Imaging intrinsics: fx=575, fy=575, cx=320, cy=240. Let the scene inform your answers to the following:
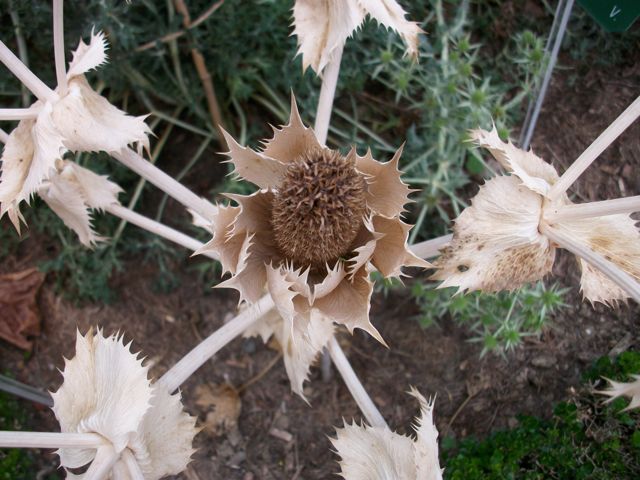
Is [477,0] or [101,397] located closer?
[101,397]

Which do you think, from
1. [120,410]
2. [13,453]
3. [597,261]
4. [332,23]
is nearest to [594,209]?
[597,261]

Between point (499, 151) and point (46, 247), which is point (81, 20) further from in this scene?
point (499, 151)

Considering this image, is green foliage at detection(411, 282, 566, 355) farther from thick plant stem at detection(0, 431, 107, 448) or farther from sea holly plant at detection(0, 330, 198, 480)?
thick plant stem at detection(0, 431, 107, 448)

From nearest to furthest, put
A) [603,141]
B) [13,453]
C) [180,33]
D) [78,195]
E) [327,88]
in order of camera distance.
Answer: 1. [603,141]
2. [327,88]
3. [78,195]
4. [13,453]
5. [180,33]

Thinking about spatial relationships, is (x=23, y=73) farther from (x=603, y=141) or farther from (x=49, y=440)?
(x=603, y=141)

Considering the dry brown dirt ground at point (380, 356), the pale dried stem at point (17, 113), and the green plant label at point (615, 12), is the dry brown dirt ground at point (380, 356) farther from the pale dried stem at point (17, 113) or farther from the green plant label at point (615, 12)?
the pale dried stem at point (17, 113)

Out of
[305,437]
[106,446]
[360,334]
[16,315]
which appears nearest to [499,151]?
[106,446]

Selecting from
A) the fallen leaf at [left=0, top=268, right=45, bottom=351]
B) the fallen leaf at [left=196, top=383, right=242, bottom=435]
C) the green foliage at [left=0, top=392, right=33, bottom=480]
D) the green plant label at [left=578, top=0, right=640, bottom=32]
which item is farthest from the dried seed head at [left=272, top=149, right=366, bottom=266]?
the fallen leaf at [left=0, top=268, right=45, bottom=351]
